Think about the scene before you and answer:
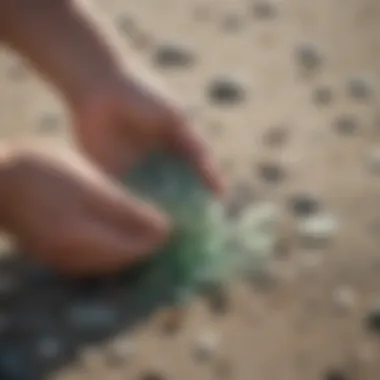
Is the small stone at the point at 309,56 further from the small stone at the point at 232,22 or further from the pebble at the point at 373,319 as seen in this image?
the pebble at the point at 373,319

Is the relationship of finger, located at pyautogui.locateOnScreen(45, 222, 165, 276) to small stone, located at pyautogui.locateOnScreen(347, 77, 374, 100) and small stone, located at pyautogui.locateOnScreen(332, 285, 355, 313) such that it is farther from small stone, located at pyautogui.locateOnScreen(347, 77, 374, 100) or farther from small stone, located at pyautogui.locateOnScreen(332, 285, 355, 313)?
small stone, located at pyautogui.locateOnScreen(347, 77, 374, 100)

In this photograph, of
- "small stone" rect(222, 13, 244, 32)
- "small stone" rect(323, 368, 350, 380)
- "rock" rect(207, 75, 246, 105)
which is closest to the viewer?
"small stone" rect(323, 368, 350, 380)

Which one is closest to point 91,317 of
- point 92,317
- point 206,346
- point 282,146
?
point 92,317

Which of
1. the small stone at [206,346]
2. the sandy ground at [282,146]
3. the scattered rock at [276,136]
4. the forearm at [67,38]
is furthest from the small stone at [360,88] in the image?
the small stone at [206,346]

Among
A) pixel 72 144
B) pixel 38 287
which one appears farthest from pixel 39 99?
pixel 38 287

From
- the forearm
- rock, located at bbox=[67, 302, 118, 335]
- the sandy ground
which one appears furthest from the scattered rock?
rock, located at bbox=[67, 302, 118, 335]

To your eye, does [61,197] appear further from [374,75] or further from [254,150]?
[374,75]
